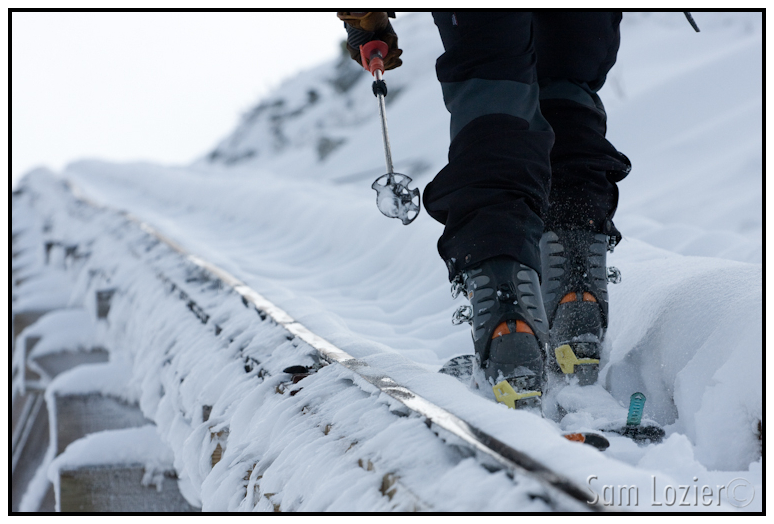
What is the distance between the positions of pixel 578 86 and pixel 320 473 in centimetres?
129

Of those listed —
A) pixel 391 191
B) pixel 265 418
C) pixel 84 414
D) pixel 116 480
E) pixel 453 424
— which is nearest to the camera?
pixel 453 424

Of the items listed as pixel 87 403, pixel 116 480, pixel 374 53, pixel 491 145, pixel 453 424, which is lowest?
pixel 116 480

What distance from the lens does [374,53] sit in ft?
6.19

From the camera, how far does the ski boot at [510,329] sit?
1366mm

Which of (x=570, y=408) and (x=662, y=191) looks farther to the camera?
(x=662, y=191)

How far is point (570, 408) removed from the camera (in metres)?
1.53

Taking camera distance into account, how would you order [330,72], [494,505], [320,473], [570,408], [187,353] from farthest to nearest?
[330,72], [187,353], [570,408], [320,473], [494,505]

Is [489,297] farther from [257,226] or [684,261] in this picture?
[257,226]

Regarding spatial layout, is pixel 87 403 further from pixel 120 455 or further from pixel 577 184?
pixel 577 184

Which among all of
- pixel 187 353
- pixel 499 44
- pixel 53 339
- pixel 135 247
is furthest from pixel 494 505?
pixel 53 339

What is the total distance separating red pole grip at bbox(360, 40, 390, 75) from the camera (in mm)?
1867

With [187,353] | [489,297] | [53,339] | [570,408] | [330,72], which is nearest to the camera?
[489,297]

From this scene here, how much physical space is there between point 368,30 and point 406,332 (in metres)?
1.12

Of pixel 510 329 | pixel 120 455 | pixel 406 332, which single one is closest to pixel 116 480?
pixel 120 455
